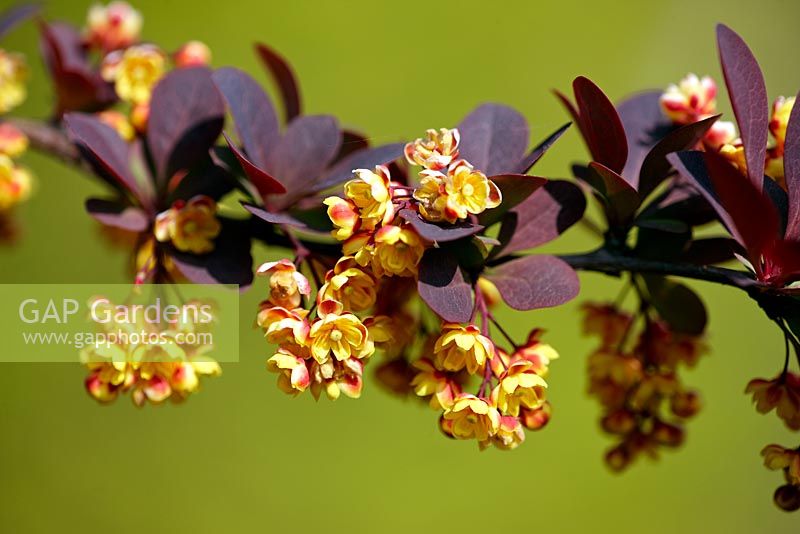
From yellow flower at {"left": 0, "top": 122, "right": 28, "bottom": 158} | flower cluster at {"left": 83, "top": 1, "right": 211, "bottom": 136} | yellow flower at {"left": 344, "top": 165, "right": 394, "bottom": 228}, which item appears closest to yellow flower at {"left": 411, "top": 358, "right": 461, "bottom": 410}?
yellow flower at {"left": 344, "top": 165, "right": 394, "bottom": 228}

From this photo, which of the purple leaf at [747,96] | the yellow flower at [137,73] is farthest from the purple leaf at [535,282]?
the yellow flower at [137,73]

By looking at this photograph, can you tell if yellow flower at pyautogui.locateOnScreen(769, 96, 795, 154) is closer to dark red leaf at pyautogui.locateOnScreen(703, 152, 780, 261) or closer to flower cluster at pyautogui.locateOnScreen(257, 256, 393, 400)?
dark red leaf at pyautogui.locateOnScreen(703, 152, 780, 261)

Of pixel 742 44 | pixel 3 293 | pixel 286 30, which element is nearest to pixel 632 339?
pixel 742 44

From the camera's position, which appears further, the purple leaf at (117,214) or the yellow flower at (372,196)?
the purple leaf at (117,214)

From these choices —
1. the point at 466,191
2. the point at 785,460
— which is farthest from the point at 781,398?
the point at 466,191

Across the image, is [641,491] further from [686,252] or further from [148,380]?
[148,380]

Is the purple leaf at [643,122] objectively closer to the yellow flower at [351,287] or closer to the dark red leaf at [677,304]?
the dark red leaf at [677,304]

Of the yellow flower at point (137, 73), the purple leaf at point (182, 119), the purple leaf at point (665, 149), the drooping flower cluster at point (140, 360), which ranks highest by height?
the yellow flower at point (137, 73)
